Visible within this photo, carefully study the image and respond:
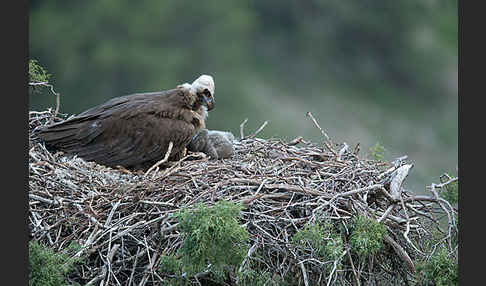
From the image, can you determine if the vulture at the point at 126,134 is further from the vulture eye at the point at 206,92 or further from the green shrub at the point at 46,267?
the green shrub at the point at 46,267

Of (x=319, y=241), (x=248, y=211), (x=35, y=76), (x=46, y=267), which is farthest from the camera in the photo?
(x=35, y=76)

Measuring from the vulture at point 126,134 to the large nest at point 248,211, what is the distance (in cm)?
39

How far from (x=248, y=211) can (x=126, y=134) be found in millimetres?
1555

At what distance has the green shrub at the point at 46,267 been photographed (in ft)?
11.6

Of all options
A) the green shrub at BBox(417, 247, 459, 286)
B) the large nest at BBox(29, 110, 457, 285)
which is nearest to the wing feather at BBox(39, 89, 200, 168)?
the large nest at BBox(29, 110, 457, 285)

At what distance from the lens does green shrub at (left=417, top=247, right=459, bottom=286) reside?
375 cm

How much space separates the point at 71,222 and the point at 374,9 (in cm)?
1697

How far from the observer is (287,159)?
4.89 m

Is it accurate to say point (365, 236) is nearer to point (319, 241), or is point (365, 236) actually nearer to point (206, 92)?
point (319, 241)

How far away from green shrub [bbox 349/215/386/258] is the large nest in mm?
63

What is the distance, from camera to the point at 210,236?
341 cm

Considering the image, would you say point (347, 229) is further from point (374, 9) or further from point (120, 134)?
point (374, 9)

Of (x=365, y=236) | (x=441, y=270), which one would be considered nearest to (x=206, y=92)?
(x=365, y=236)

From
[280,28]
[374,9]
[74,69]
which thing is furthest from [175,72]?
[374,9]
